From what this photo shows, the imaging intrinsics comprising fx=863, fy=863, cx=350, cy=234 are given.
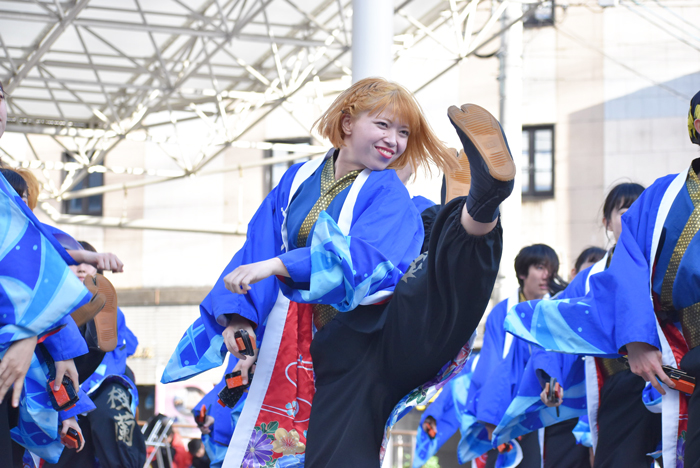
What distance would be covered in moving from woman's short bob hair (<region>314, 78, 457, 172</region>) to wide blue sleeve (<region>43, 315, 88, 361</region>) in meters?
0.98

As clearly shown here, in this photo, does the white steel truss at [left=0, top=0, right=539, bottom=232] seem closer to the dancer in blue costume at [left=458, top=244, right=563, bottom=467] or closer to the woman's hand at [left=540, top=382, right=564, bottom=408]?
the dancer in blue costume at [left=458, top=244, right=563, bottom=467]

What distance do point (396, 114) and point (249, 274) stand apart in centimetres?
79

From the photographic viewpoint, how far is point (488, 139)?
183 centimetres

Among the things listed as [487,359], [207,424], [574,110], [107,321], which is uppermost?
[574,110]

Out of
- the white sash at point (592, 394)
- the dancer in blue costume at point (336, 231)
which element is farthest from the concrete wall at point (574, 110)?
the dancer in blue costume at point (336, 231)

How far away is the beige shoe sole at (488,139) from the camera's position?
1.80m

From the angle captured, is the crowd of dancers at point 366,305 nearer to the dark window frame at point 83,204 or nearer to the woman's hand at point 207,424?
the woman's hand at point 207,424

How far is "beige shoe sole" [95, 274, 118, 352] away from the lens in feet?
12.3

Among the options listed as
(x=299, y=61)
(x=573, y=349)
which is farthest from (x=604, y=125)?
(x=573, y=349)

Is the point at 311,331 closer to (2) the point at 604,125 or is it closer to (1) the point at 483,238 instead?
(1) the point at 483,238

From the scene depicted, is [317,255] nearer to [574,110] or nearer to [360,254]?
[360,254]

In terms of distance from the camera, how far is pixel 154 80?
37.0ft

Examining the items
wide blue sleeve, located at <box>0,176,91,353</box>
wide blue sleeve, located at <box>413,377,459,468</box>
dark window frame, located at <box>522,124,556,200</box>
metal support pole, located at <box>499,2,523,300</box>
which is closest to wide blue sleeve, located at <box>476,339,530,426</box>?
wide blue sleeve, located at <box>413,377,459,468</box>

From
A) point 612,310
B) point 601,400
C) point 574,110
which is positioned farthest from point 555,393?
point 574,110
